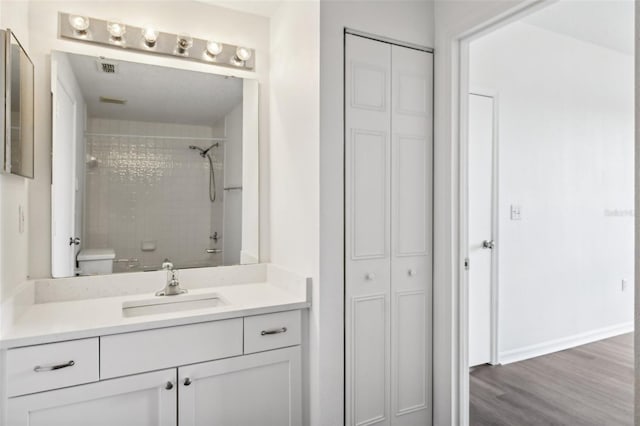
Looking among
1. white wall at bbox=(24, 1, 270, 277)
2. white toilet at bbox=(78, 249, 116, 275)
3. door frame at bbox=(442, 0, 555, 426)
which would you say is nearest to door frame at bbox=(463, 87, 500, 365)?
door frame at bbox=(442, 0, 555, 426)

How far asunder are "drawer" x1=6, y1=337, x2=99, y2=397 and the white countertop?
0.03 m

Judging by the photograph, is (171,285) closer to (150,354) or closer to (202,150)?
(150,354)

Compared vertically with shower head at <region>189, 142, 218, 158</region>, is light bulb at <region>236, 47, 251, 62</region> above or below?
above

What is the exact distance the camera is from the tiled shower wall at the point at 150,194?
2039 millimetres

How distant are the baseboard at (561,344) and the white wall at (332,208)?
177 centimetres

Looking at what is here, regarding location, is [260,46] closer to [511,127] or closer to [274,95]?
[274,95]

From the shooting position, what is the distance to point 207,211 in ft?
7.47

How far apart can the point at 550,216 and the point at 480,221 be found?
31.5 inches

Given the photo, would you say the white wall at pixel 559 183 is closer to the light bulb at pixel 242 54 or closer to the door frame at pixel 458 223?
the door frame at pixel 458 223

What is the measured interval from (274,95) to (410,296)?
1.38m

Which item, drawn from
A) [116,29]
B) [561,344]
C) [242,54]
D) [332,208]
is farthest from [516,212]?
[116,29]

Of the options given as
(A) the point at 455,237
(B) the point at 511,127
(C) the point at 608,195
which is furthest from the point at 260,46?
(C) the point at 608,195

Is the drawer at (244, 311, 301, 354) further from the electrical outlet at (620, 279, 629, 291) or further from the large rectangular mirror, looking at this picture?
the electrical outlet at (620, 279, 629, 291)

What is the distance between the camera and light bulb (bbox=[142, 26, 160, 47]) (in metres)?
2.12
